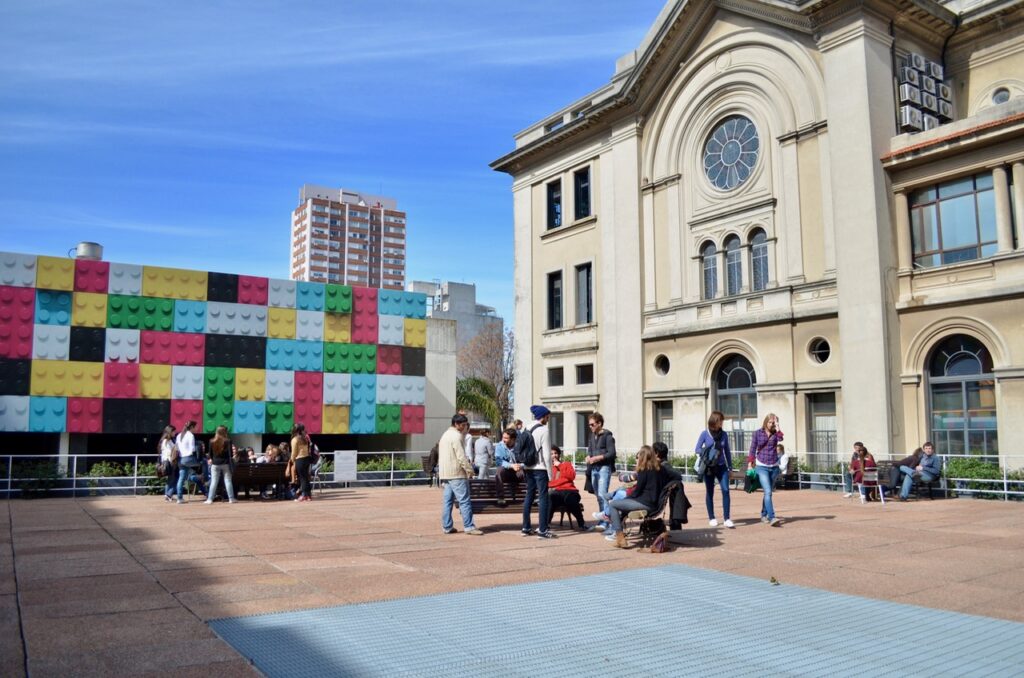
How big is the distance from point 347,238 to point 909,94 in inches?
5301

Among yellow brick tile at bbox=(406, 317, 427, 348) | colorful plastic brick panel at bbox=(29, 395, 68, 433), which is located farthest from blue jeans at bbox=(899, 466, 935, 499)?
colorful plastic brick panel at bbox=(29, 395, 68, 433)

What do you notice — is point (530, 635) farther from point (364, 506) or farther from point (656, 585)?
point (364, 506)

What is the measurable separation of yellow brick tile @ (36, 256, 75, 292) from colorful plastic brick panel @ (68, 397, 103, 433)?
14.4 feet

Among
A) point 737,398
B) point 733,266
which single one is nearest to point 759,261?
point 733,266

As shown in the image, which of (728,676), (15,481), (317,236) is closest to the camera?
(728,676)

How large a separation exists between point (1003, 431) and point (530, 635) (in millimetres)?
19003

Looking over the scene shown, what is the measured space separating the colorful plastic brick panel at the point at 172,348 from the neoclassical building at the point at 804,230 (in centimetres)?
1476

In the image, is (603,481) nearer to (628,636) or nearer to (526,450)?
(526,450)

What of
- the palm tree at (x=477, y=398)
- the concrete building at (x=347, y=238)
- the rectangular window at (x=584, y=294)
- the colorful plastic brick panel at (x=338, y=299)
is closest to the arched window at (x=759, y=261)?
the rectangular window at (x=584, y=294)

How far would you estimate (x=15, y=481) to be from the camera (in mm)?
19656

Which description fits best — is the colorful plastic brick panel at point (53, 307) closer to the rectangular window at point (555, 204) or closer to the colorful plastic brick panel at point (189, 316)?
the colorful plastic brick panel at point (189, 316)

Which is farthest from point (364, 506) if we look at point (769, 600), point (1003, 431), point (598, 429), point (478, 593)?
point (1003, 431)

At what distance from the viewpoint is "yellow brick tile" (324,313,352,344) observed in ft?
124

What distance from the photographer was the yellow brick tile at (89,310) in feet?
108
